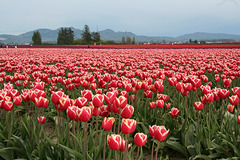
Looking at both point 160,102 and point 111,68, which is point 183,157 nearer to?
point 160,102

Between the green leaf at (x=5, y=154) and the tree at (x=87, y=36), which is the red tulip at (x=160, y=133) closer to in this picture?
the green leaf at (x=5, y=154)

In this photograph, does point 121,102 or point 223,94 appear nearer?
point 121,102

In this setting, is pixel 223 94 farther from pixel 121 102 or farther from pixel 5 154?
pixel 5 154

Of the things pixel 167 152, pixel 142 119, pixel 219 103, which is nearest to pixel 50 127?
pixel 142 119

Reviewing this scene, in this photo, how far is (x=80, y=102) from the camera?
7.51 ft

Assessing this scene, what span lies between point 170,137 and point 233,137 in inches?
36.0

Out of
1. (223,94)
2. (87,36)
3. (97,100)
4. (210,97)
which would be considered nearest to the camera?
(97,100)

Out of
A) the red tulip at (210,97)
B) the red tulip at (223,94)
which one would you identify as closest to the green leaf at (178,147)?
the red tulip at (210,97)

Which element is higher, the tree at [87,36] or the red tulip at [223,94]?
the tree at [87,36]

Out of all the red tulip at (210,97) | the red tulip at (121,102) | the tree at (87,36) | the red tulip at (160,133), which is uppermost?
the tree at (87,36)

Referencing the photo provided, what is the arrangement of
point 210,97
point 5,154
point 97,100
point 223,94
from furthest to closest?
point 223,94 → point 210,97 → point 5,154 → point 97,100

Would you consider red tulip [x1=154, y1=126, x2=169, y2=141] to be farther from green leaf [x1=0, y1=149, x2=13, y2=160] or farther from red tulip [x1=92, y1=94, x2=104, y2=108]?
green leaf [x1=0, y1=149, x2=13, y2=160]

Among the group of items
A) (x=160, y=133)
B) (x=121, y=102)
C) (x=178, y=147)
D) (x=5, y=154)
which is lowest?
(x=178, y=147)

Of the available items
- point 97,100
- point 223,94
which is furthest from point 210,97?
point 97,100
